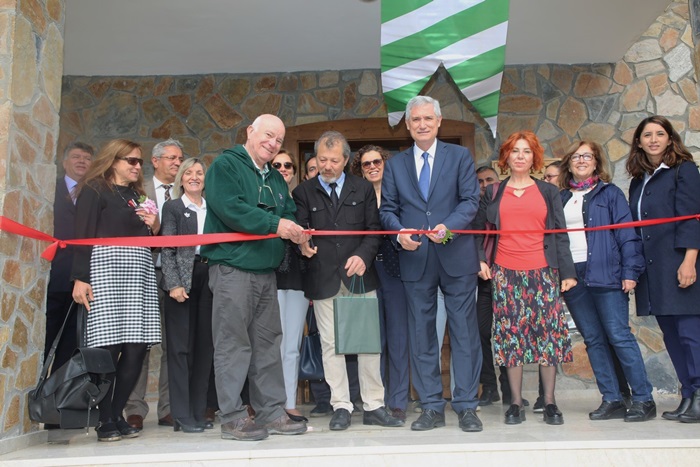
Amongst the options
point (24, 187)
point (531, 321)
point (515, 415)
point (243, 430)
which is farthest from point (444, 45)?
point (243, 430)

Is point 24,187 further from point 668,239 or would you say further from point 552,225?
point 668,239

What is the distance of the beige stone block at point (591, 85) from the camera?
677 centimetres

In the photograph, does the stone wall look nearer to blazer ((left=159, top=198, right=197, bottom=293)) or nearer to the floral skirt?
blazer ((left=159, top=198, right=197, bottom=293))

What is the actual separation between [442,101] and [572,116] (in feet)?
4.22

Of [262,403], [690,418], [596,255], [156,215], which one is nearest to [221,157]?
[156,215]

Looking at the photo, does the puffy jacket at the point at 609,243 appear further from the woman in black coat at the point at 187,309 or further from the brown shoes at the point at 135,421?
the brown shoes at the point at 135,421

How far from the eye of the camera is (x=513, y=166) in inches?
170

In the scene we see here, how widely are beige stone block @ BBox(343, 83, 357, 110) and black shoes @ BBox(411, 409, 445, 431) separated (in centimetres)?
370

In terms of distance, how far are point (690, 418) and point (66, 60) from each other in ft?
19.6

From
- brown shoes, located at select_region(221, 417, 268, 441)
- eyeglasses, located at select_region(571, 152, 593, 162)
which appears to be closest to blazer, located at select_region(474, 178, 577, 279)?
eyeglasses, located at select_region(571, 152, 593, 162)

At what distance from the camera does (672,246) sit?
4277 mm

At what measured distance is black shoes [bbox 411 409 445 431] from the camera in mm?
3934

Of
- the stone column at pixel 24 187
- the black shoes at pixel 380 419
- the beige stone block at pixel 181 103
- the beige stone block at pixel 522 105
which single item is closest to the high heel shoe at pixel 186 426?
the stone column at pixel 24 187

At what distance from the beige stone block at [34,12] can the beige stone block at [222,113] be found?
2.76 metres
